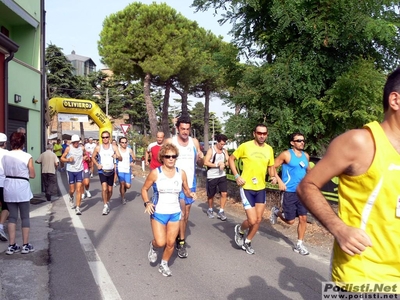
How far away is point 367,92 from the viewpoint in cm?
903

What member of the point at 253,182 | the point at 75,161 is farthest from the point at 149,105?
the point at 253,182

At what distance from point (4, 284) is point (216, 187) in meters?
5.79

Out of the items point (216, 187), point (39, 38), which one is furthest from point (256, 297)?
point (39, 38)

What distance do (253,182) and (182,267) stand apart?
1.69 meters

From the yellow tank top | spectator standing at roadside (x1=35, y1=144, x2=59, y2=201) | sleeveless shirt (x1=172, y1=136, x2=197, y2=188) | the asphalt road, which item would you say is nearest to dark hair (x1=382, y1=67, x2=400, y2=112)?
the yellow tank top

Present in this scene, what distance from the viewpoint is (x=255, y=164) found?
21.2 ft

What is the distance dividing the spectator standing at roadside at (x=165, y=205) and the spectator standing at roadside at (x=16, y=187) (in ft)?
6.99

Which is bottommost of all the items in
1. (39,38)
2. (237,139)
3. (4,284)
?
(4,284)

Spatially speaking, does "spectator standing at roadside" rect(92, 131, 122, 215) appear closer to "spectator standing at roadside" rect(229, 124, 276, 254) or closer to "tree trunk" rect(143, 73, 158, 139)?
"spectator standing at roadside" rect(229, 124, 276, 254)

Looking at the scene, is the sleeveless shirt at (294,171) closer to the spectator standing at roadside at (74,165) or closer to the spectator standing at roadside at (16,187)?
the spectator standing at roadside at (16,187)

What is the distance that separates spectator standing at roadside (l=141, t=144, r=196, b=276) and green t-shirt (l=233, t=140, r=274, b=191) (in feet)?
4.83

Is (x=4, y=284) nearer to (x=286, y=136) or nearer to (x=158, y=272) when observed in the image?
(x=158, y=272)

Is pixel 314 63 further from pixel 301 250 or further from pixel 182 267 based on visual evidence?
pixel 182 267

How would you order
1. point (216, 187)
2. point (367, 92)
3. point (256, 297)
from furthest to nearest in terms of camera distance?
1. point (216, 187)
2. point (367, 92)
3. point (256, 297)
